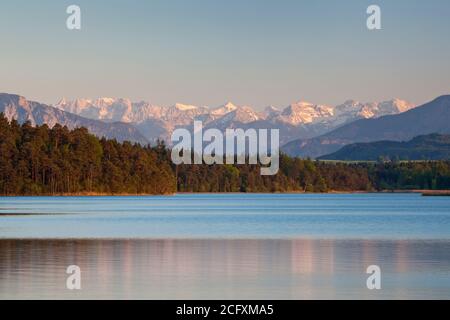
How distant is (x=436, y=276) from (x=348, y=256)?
10.2 m

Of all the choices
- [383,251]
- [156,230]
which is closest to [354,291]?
[383,251]

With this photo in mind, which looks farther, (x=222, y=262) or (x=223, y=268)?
(x=222, y=262)

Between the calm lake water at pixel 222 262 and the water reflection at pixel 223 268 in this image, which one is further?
the calm lake water at pixel 222 262

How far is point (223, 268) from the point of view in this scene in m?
43.2

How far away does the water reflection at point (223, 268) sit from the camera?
114ft

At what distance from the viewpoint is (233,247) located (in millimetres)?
55406

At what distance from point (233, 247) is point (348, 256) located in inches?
323

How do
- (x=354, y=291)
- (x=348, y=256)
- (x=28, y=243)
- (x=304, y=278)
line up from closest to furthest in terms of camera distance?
(x=354, y=291) < (x=304, y=278) < (x=348, y=256) < (x=28, y=243)

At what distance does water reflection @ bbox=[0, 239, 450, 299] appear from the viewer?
1369 inches

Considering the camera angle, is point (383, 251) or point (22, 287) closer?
point (22, 287)

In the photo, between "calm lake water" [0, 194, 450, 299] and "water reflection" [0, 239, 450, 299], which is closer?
"water reflection" [0, 239, 450, 299]
